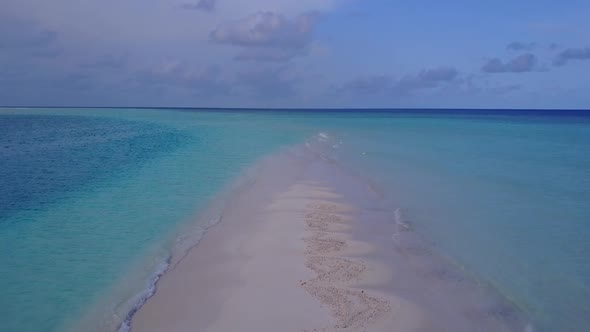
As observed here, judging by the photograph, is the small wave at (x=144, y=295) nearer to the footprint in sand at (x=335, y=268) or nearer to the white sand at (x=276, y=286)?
the white sand at (x=276, y=286)

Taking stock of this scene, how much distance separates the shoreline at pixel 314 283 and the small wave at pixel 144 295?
0.12 meters

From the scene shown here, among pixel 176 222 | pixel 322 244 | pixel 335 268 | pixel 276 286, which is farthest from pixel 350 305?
pixel 176 222

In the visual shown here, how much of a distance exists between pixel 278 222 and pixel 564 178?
15.1 meters

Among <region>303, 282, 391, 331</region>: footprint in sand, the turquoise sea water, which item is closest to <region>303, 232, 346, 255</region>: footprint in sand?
<region>303, 282, 391, 331</region>: footprint in sand

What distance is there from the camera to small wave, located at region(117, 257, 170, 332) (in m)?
7.35

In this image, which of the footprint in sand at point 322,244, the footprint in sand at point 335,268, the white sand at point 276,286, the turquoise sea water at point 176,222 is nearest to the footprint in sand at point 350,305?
the white sand at point 276,286

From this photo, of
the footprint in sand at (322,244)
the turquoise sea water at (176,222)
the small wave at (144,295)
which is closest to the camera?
the small wave at (144,295)

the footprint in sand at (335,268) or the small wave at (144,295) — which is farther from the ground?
the footprint in sand at (335,268)

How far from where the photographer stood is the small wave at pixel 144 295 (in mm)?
7347

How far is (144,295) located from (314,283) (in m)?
3.21

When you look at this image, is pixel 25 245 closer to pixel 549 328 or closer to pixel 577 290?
pixel 549 328

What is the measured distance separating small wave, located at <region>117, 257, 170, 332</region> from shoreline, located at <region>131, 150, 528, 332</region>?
4.8 inches

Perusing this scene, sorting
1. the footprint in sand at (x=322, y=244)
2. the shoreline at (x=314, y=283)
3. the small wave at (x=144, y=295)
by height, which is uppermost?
the footprint in sand at (x=322, y=244)

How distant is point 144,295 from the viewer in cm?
845
